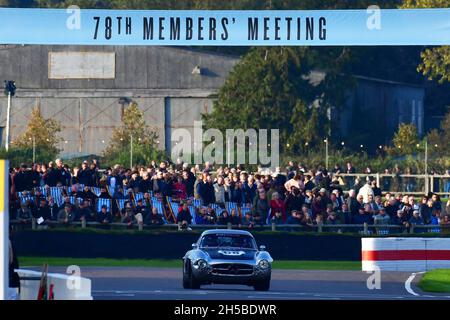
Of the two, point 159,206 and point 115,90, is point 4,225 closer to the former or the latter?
point 159,206

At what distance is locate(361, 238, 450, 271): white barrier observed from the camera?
26531 mm

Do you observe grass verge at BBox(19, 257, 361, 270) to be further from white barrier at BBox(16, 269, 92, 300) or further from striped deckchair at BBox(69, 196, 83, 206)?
white barrier at BBox(16, 269, 92, 300)

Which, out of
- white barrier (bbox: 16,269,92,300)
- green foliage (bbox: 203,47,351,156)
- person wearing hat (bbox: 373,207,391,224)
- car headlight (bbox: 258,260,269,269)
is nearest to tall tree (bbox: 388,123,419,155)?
green foliage (bbox: 203,47,351,156)

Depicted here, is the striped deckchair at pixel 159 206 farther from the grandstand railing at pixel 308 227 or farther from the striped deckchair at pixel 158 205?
the grandstand railing at pixel 308 227

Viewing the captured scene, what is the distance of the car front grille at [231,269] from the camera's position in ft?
75.8

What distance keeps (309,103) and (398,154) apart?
768cm

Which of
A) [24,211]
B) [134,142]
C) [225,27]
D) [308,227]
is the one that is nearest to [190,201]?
[308,227]

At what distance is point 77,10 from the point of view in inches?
1097

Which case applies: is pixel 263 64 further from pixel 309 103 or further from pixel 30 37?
pixel 30 37

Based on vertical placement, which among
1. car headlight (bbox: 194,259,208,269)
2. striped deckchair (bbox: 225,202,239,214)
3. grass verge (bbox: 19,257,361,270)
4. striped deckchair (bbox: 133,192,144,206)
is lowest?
grass verge (bbox: 19,257,361,270)

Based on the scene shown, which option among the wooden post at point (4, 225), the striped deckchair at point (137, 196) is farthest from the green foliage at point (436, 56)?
the wooden post at point (4, 225)

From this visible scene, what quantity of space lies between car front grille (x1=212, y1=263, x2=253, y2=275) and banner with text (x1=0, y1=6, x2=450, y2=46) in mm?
6450

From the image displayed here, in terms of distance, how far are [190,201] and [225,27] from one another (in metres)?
5.63
